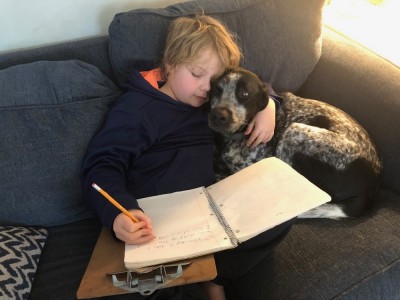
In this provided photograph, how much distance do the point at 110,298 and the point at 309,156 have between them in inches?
44.3

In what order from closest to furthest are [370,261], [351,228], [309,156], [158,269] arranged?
[158,269]
[370,261]
[351,228]
[309,156]

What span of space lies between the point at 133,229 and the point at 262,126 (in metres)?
0.93

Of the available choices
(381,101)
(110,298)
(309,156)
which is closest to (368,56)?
(381,101)

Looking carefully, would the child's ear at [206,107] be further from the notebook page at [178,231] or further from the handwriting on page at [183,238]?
the handwriting on page at [183,238]

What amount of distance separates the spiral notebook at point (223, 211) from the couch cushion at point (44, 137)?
410 mm

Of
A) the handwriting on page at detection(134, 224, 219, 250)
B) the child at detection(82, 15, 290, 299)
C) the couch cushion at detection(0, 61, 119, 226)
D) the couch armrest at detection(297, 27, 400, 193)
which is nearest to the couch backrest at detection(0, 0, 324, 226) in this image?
the couch cushion at detection(0, 61, 119, 226)

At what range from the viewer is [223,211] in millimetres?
1335

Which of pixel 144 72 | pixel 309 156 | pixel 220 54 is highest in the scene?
pixel 220 54

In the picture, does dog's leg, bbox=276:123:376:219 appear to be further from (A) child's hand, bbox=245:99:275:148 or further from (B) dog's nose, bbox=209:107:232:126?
(B) dog's nose, bbox=209:107:232:126

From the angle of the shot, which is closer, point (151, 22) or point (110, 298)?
point (110, 298)

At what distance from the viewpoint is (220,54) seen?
1.64m

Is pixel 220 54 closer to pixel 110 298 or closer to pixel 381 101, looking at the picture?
pixel 381 101

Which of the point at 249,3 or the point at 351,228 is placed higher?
the point at 249,3

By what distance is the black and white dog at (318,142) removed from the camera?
5.59ft
